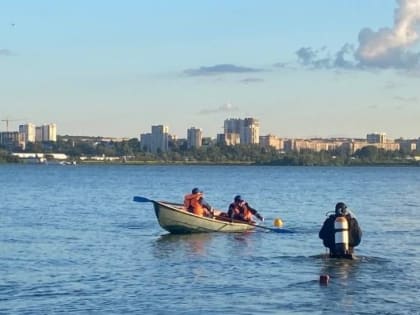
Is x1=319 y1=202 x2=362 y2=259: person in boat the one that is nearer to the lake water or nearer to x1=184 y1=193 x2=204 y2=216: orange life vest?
the lake water

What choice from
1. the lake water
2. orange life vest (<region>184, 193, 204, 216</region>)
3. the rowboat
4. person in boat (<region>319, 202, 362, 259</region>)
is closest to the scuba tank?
person in boat (<region>319, 202, 362, 259</region>)

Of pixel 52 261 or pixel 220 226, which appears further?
pixel 220 226

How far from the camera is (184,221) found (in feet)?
124

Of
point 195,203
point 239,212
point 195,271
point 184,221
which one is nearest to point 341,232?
point 195,271

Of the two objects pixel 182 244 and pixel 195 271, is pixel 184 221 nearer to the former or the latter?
pixel 182 244

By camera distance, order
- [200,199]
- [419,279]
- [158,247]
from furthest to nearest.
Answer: [200,199], [158,247], [419,279]

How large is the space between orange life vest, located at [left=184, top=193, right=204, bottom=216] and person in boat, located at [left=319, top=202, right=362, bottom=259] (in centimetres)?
1101

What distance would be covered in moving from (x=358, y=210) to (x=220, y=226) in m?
23.7

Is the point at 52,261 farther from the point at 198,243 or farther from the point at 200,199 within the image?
the point at 200,199

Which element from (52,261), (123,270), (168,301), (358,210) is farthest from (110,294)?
(358,210)

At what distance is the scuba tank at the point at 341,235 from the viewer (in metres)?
26.9

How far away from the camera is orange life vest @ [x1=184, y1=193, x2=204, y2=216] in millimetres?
38156

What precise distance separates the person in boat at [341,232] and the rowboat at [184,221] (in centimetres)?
1068

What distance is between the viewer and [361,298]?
74.3 feet
